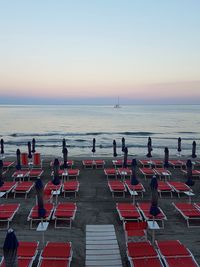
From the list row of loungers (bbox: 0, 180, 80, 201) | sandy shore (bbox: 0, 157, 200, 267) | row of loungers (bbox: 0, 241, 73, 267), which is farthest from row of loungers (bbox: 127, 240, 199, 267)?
row of loungers (bbox: 0, 180, 80, 201)

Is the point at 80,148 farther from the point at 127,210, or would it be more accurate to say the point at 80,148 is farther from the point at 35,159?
the point at 127,210

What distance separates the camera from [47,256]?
7.41 meters

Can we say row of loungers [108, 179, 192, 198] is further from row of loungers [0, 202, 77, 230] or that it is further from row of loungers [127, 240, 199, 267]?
row of loungers [127, 240, 199, 267]

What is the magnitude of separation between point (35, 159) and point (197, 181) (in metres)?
9.16

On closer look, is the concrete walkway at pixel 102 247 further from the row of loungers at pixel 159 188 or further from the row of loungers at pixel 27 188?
the row of loungers at pixel 27 188

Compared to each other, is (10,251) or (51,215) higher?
(10,251)

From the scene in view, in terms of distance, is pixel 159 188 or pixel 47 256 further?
pixel 159 188

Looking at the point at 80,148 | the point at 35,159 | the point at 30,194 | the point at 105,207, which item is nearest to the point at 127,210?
the point at 105,207

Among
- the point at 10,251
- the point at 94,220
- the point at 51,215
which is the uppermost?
the point at 10,251

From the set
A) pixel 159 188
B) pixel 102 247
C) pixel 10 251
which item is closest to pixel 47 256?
pixel 102 247

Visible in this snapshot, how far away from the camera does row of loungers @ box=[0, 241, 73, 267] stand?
7.17 metres

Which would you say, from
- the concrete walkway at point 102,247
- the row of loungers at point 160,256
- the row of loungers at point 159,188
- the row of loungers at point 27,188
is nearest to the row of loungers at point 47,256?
the concrete walkway at point 102,247

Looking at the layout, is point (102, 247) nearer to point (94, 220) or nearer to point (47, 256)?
point (47, 256)

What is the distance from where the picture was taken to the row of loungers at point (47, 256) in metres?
7.17
